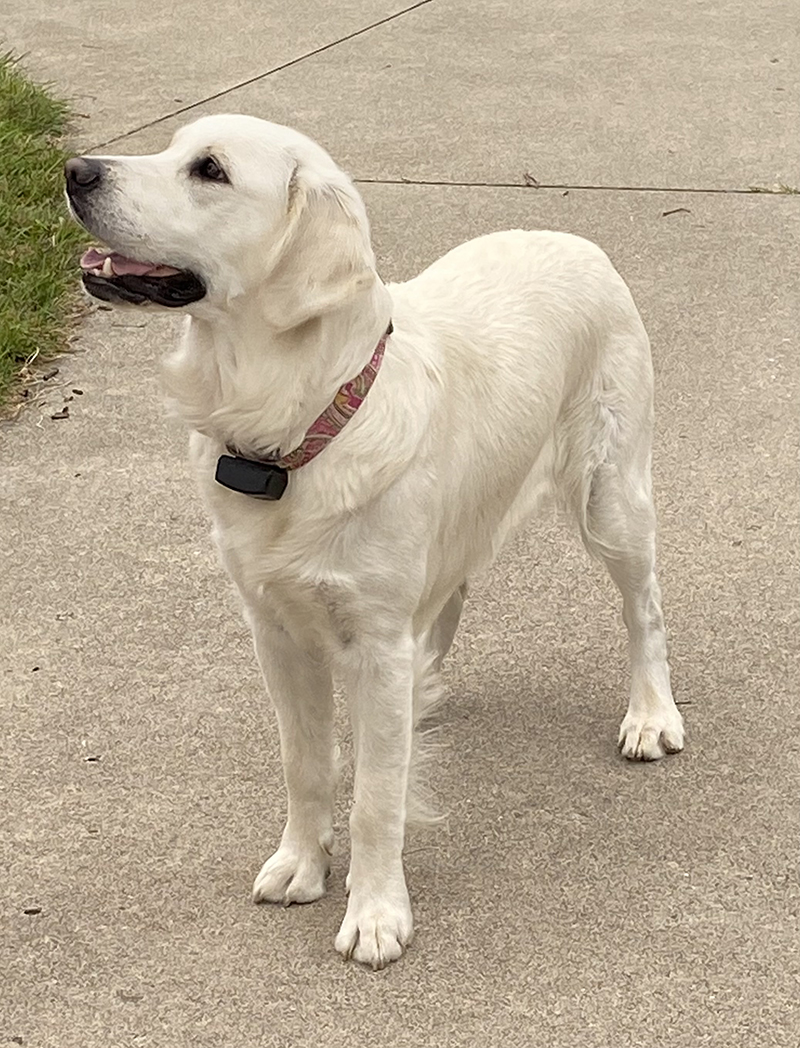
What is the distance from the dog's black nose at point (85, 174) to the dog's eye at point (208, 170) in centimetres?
16

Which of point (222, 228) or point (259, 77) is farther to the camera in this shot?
point (259, 77)

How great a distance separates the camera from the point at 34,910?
3434 millimetres

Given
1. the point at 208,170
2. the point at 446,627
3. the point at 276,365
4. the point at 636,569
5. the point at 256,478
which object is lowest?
the point at 446,627

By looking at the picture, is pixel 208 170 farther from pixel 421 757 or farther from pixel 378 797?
pixel 421 757

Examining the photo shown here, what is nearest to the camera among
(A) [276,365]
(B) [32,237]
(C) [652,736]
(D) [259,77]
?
(A) [276,365]

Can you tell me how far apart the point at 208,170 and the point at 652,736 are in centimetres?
173

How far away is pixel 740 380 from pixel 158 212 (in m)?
3.10

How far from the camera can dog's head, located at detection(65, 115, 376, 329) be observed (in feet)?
9.52

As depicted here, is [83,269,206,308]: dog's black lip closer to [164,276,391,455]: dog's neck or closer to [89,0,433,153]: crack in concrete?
[164,276,391,455]: dog's neck

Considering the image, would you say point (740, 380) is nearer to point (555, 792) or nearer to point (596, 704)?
point (596, 704)

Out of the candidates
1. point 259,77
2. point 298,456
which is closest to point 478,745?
point 298,456

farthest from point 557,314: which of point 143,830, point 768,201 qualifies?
point 768,201

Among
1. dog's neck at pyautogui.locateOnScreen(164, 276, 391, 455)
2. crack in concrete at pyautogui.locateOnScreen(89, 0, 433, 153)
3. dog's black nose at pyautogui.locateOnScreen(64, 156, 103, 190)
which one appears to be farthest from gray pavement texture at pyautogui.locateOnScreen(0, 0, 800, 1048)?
dog's black nose at pyautogui.locateOnScreen(64, 156, 103, 190)

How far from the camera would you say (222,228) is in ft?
9.65
